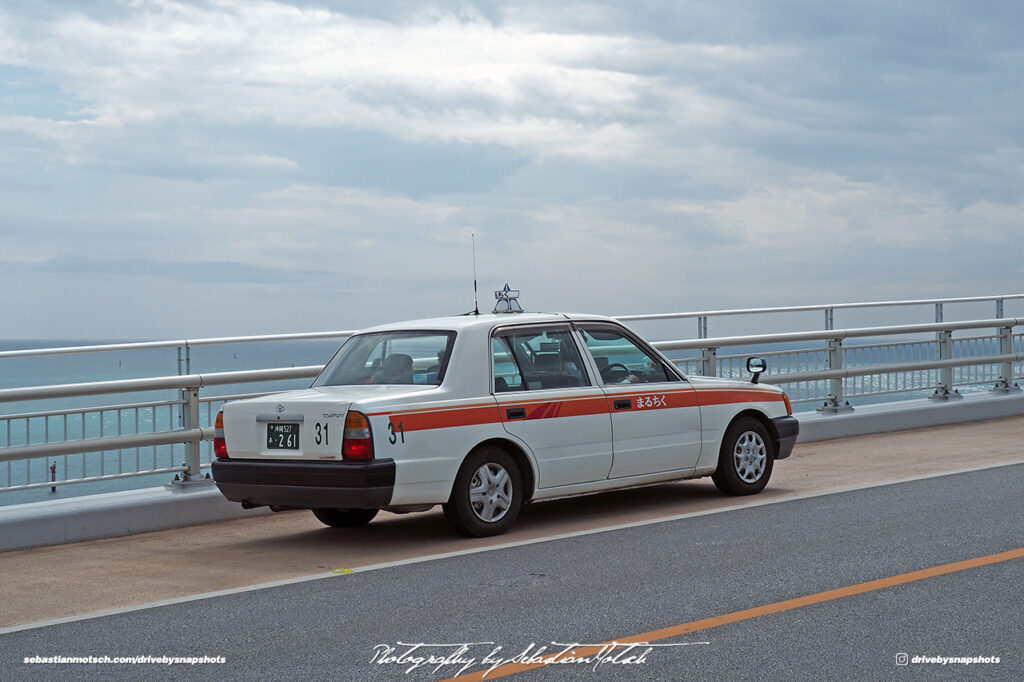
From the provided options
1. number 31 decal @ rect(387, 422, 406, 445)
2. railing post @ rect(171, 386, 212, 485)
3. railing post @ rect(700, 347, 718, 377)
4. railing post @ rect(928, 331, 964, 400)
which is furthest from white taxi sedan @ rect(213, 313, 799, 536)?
railing post @ rect(928, 331, 964, 400)

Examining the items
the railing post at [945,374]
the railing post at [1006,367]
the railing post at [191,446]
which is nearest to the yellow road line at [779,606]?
the railing post at [191,446]

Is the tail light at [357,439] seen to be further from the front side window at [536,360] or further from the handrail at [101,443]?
the handrail at [101,443]

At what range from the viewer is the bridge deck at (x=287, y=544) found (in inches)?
300

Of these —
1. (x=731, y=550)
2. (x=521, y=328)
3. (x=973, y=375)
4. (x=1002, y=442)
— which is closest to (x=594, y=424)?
(x=521, y=328)

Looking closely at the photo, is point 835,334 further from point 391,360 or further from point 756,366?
point 391,360

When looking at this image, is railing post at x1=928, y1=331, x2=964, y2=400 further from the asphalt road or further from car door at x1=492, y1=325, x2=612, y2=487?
car door at x1=492, y1=325, x2=612, y2=487

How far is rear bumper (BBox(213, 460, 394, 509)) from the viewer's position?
823cm

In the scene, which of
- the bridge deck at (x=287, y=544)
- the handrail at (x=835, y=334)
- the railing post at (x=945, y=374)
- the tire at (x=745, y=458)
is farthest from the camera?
the railing post at (x=945, y=374)

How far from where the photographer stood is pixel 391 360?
919 centimetres

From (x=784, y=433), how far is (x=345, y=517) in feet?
12.9

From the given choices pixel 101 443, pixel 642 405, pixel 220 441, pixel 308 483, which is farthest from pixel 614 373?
pixel 101 443

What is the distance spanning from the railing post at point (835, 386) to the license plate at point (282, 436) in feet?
28.6

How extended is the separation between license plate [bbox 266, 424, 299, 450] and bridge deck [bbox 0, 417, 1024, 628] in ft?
2.50

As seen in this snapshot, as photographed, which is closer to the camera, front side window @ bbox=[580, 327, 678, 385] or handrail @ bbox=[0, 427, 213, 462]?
handrail @ bbox=[0, 427, 213, 462]
